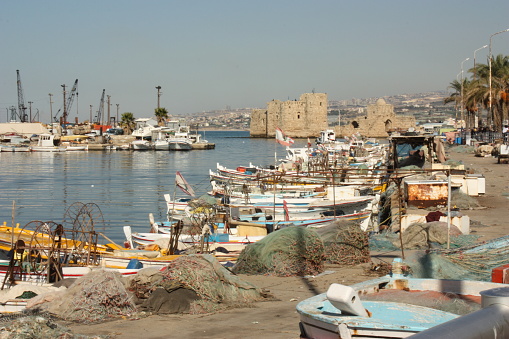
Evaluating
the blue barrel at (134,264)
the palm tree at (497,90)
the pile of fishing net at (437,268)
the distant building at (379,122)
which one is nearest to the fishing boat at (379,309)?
the pile of fishing net at (437,268)

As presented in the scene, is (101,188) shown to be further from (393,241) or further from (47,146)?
(47,146)

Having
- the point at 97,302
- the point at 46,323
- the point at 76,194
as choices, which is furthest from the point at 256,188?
the point at 46,323

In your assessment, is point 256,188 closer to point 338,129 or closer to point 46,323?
point 46,323

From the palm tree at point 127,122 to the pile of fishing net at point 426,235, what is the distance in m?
97.2

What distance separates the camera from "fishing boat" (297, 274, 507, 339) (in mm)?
4598

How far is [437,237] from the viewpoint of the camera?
13133 millimetres

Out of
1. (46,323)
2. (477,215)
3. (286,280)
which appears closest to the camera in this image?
(46,323)

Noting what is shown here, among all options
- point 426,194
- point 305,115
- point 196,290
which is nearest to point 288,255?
point 196,290

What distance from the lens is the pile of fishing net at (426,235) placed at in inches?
514

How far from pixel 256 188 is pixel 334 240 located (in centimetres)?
1506

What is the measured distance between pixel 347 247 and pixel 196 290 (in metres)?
4.29

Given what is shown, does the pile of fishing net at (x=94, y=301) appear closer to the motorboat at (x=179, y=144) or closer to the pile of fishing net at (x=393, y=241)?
the pile of fishing net at (x=393, y=241)

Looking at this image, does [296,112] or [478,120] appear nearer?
[478,120]

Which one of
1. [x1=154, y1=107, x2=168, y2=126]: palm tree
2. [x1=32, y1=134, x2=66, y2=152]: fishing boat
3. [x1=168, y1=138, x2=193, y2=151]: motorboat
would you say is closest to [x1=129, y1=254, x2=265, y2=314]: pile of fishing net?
[x1=168, y1=138, x2=193, y2=151]: motorboat
